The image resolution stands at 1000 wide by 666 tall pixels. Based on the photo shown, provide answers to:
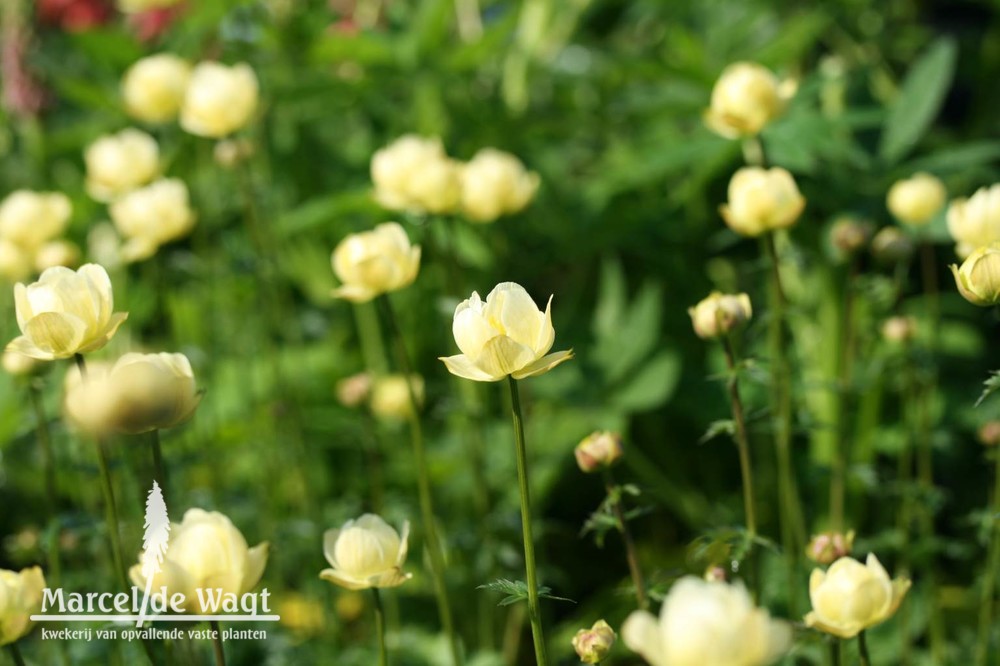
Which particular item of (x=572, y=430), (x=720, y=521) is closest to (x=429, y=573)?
(x=572, y=430)

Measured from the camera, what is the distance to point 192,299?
232 centimetres

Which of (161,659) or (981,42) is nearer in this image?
(161,659)

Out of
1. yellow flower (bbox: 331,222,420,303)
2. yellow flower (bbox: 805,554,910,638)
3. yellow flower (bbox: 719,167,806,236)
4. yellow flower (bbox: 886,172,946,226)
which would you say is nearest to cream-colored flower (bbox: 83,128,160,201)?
yellow flower (bbox: 331,222,420,303)

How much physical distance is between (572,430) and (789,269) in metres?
0.54

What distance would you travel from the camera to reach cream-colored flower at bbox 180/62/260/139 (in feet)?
5.19

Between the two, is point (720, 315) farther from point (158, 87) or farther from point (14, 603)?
point (158, 87)

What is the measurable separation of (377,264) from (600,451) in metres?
0.32

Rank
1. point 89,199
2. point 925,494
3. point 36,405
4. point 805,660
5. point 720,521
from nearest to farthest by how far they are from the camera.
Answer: point 36,405, point 925,494, point 805,660, point 720,521, point 89,199

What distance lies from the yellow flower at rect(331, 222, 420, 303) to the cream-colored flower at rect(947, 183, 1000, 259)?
523 millimetres

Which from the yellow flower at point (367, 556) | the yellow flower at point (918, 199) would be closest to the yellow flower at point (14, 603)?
the yellow flower at point (367, 556)

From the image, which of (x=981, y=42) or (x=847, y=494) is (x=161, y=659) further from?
(x=981, y=42)

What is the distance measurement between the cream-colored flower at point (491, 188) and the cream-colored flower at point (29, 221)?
0.53 m

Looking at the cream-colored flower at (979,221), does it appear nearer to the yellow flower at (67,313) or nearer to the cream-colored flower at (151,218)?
the yellow flower at (67,313)

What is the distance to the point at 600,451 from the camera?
3.14ft
